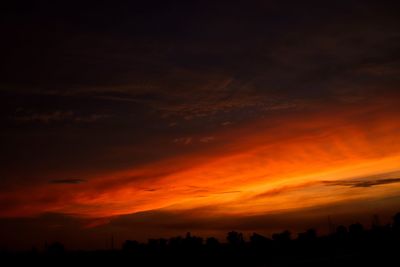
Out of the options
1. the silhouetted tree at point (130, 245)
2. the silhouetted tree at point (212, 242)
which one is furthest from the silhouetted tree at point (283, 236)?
the silhouetted tree at point (130, 245)

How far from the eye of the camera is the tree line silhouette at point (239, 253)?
47.2 meters

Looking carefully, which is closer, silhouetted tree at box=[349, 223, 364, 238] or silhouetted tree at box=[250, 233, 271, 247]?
silhouetted tree at box=[250, 233, 271, 247]

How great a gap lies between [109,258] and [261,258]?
19147 millimetres

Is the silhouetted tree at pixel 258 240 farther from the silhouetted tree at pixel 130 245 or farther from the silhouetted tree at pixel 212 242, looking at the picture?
the silhouetted tree at pixel 130 245

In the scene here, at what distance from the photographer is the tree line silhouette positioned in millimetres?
47181

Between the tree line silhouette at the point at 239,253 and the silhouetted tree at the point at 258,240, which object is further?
the silhouetted tree at the point at 258,240

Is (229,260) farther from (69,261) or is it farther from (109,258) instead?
(69,261)

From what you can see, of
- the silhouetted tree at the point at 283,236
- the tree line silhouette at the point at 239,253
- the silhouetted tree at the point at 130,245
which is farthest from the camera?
the silhouetted tree at the point at 283,236

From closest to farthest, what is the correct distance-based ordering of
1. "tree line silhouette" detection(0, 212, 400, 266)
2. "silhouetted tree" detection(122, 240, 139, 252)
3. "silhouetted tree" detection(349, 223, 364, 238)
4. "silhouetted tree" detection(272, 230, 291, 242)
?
"tree line silhouette" detection(0, 212, 400, 266) < "silhouetted tree" detection(122, 240, 139, 252) < "silhouetted tree" detection(272, 230, 291, 242) < "silhouetted tree" detection(349, 223, 364, 238)

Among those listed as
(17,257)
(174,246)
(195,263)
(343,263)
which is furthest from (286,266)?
(17,257)

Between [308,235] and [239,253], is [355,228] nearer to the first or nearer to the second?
[308,235]

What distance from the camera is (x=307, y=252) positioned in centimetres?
6381

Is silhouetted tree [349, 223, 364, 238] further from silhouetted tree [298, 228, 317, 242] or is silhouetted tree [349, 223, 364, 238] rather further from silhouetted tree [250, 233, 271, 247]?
silhouetted tree [250, 233, 271, 247]

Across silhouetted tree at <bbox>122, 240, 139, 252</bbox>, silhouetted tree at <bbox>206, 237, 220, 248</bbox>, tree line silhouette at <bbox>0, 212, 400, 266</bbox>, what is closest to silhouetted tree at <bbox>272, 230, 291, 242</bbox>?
tree line silhouette at <bbox>0, 212, 400, 266</bbox>
